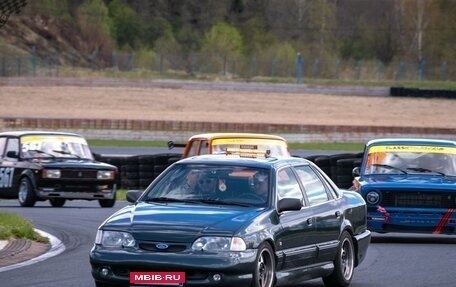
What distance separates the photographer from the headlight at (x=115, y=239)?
1012 centimetres

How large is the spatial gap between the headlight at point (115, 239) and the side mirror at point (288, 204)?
139 cm

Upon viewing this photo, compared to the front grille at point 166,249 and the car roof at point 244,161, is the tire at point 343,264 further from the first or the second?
the front grille at point 166,249

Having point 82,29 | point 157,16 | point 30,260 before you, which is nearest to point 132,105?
point 82,29

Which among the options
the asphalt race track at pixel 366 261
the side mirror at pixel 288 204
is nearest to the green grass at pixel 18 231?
the asphalt race track at pixel 366 261

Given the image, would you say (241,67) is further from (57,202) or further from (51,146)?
(51,146)

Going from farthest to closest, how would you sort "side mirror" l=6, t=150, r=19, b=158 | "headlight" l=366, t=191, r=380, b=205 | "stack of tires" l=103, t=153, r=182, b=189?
1. "stack of tires" l=103, t=153, r=182, b=189
2. "side mirror" l=6, t=150, r=19, b=158
3. "headlight" l=366, t=191, r=380, b=205

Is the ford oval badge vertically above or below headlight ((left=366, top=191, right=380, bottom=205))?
above

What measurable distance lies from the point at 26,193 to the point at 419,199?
29.9ft

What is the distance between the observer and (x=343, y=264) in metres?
12.0

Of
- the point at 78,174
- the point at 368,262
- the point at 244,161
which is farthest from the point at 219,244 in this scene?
the point at 78,174

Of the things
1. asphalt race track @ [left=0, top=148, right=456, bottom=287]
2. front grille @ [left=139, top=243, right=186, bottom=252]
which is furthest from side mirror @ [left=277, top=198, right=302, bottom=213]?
asphalt race track @ [left=0, top=148, right=456, bottom=287]

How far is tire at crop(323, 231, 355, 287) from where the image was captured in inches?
464

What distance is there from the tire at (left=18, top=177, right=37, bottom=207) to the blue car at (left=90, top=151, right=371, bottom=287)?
11564 mm

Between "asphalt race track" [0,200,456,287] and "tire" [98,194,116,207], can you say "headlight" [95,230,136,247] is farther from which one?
"tire" [98,194,116,207]
